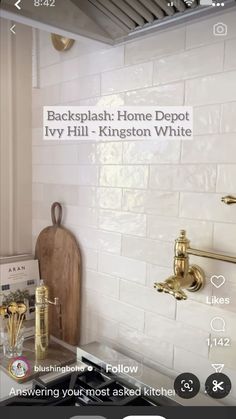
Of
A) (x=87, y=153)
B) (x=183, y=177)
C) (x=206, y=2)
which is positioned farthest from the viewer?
(x=87, y=153)

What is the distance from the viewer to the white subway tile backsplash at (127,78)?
55cm

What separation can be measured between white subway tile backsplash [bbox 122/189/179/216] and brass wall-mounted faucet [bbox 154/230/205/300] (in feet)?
0.21

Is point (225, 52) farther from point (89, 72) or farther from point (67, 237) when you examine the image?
point (67, 237)

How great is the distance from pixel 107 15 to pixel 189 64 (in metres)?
0.14

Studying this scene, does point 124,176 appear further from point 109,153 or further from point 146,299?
point 146,299

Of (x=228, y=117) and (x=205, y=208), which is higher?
(x=228, y=117)

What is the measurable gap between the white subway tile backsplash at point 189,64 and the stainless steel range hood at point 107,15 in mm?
44

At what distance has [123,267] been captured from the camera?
624 mm

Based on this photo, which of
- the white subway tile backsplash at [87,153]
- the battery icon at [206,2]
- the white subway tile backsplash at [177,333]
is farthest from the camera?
the white subway tile backsplash at [87,153]

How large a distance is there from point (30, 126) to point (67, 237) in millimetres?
230

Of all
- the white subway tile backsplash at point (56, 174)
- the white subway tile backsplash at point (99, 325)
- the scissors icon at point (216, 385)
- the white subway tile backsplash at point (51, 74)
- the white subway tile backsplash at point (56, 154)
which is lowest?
the white subway tile backsplash at point (99, 325)

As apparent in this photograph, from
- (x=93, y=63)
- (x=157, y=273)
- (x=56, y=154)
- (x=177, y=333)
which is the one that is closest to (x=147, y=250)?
(x=157, y=273)

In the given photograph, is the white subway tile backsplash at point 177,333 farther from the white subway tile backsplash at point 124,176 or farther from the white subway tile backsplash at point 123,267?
the white subway tile backsplash at point 124,176

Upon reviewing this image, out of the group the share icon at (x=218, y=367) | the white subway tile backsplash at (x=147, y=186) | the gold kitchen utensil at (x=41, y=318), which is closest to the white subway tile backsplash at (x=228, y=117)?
the white subway tile backsplash at (x=147, y=186)
